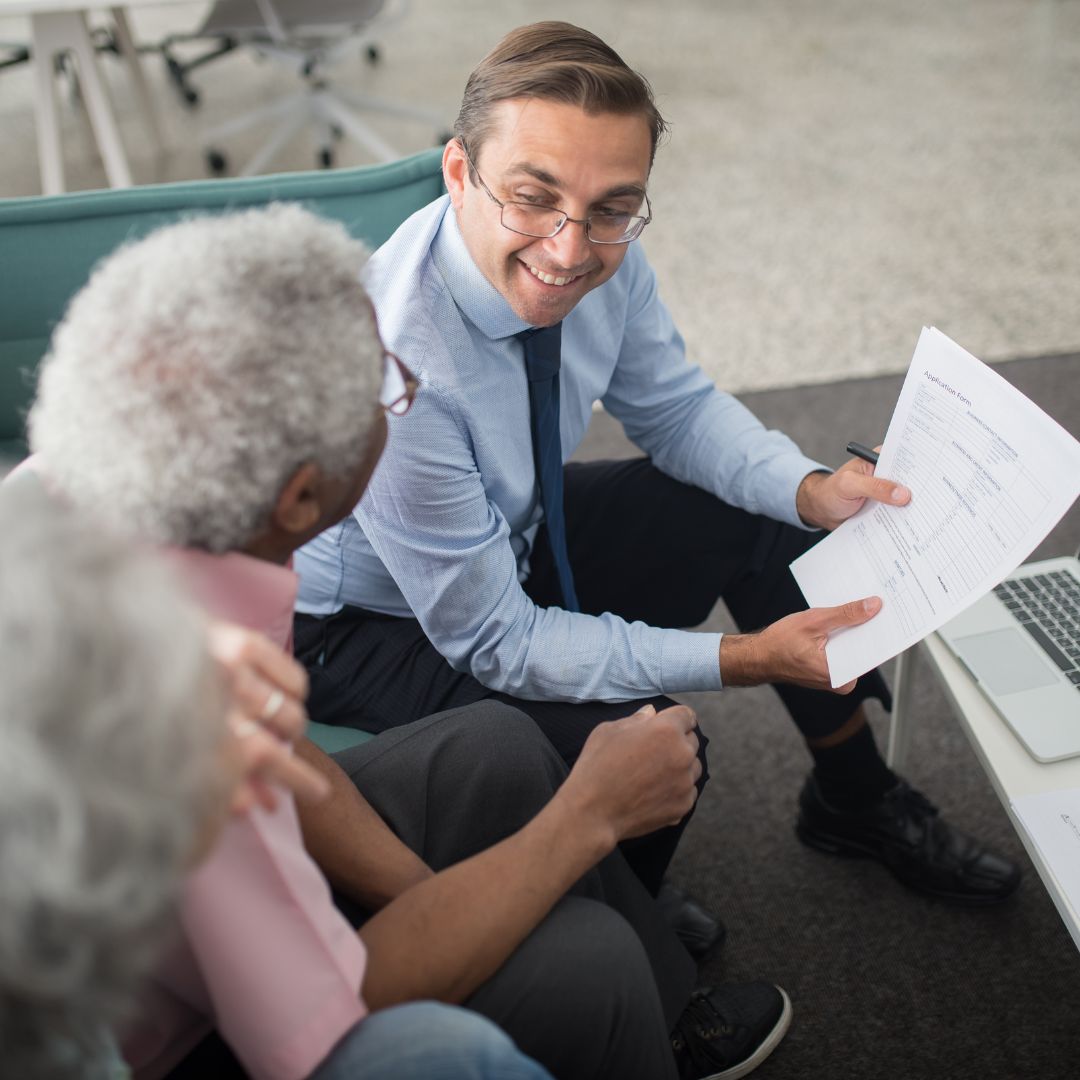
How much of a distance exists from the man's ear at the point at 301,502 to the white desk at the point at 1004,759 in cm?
72

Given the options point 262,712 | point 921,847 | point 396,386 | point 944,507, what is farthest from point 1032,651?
point 262,712

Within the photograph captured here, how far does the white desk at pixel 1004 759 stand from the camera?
3.35 ft

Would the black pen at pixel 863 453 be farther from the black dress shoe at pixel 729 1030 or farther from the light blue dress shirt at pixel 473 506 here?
the black dress shoe at pixel 729 1030

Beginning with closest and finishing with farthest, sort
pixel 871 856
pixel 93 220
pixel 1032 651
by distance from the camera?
1. pixel 1032 651
2. pixel 93 220
3. pixel 871 856

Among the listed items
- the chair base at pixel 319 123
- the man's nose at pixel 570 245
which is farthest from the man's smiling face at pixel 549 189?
the chair base at pixel 319 123

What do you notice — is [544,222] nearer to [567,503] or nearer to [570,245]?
[570,245]

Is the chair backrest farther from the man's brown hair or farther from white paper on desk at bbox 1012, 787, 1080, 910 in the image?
white paper on desk at bbox 1012, 787, 1080, 910

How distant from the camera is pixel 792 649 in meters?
1.20

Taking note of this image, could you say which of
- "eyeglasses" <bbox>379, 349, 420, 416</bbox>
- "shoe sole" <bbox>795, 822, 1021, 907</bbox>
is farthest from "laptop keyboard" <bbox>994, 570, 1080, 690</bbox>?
"eyeglasses" <bbox>379, 349, 420, 416</bbox>

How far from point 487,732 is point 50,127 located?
278 centimetres

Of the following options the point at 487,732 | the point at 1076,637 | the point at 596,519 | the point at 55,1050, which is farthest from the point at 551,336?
the point at 55,1050

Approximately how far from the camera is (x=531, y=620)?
1244mm

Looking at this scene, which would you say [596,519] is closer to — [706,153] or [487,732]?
[487,732]

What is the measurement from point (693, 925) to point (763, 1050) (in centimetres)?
19
